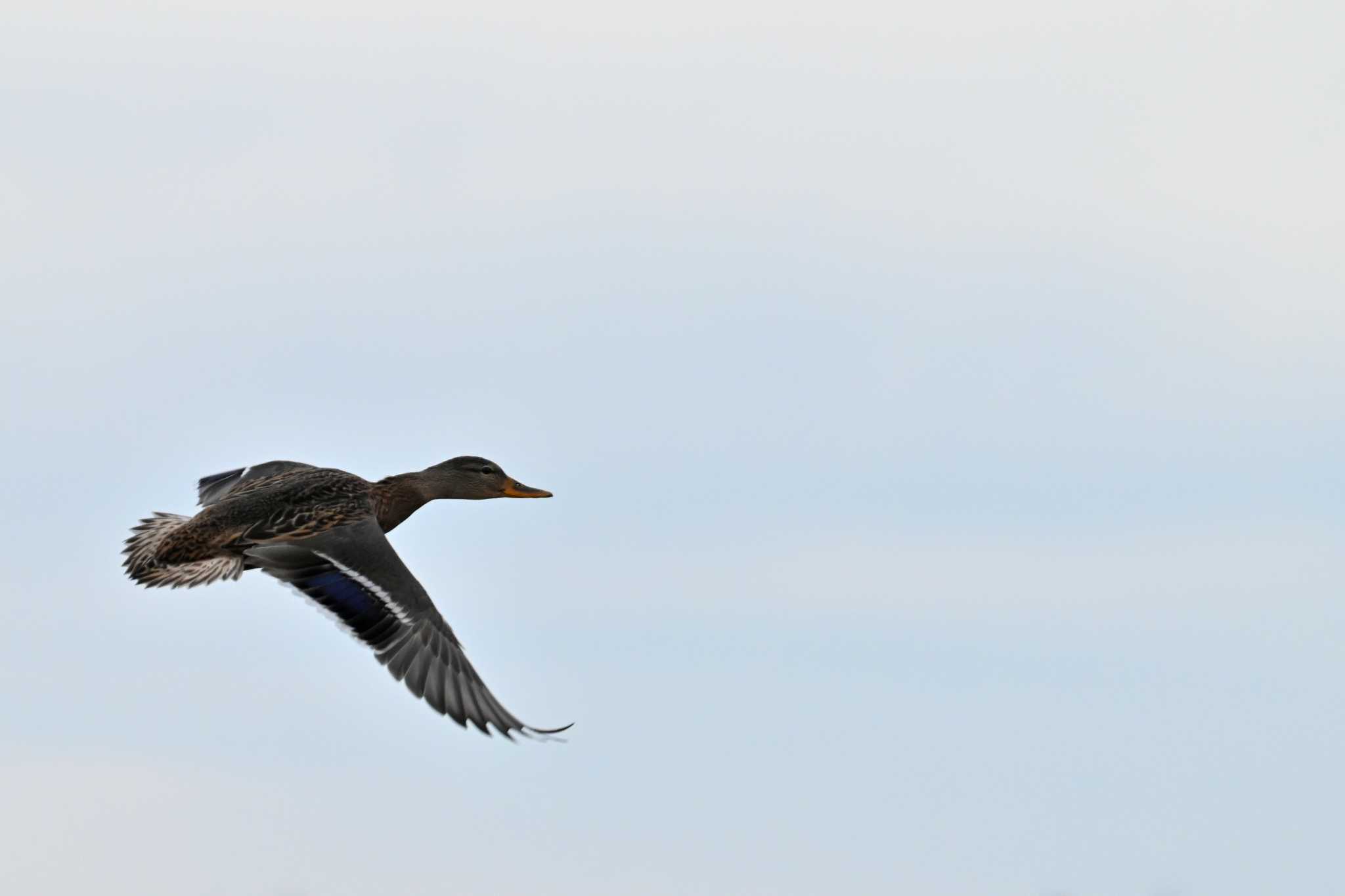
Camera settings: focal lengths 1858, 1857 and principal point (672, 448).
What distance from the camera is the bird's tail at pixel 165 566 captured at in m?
23.2

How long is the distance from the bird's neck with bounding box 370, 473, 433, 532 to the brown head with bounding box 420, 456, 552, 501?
0.14 meters

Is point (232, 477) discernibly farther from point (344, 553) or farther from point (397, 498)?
point (344, 553)

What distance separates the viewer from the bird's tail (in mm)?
23203

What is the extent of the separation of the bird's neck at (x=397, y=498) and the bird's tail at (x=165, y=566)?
2312 millimetres

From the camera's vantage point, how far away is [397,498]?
1009 inches

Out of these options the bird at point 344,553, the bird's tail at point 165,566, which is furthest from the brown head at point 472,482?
the bird's tail at point 165,566

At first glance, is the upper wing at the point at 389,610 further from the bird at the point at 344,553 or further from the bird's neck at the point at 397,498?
the bird's neck at the point at 397,498

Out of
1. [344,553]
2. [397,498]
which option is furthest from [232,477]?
[344,553]

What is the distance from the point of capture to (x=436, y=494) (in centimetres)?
2652

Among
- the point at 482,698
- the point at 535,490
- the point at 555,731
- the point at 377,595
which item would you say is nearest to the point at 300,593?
the point at 377,595

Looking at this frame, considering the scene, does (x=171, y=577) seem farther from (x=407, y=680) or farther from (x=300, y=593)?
(x=407, y=680)

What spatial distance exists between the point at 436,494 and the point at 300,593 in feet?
16.8

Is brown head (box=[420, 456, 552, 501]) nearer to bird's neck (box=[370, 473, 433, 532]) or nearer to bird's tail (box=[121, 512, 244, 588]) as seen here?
bird's neck (box=[370, 473, 433, 532])

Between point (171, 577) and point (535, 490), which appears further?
point (535, 490)
